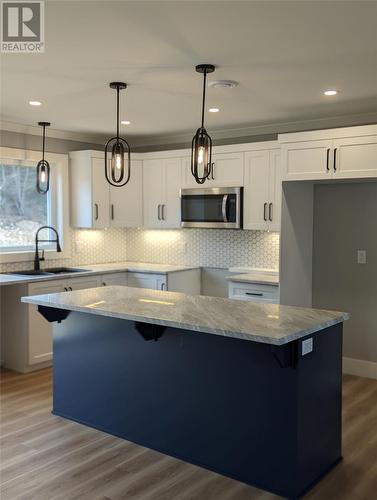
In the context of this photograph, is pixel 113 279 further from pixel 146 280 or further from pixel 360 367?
pixel 360 367

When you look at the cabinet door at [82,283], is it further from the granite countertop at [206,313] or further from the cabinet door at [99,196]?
the granite countertop at [206,313]

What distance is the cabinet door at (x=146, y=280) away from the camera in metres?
5.73

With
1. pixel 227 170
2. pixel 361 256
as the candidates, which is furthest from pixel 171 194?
pixel 361 256

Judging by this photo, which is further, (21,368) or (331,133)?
(21,368)

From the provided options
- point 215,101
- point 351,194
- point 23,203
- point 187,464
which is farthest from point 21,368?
point 351,194

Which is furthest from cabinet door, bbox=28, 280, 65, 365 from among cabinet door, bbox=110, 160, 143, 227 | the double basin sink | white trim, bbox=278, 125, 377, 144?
white trim, bbox=278, 125, 377, 144

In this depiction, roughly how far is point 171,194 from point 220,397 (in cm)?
331

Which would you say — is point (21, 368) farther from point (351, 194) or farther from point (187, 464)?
point (351, 194)

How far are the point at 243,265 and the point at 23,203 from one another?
255cm

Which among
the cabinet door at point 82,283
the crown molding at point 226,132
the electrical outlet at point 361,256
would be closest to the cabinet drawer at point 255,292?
the electrical outlet at point 361,256

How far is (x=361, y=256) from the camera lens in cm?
488

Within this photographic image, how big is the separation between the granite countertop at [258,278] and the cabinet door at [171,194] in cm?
109

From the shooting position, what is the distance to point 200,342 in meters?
3.12

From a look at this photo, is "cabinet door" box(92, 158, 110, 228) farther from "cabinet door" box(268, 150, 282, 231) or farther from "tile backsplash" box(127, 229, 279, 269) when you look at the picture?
"cabinet door" box(268, 150, 282, 231)
